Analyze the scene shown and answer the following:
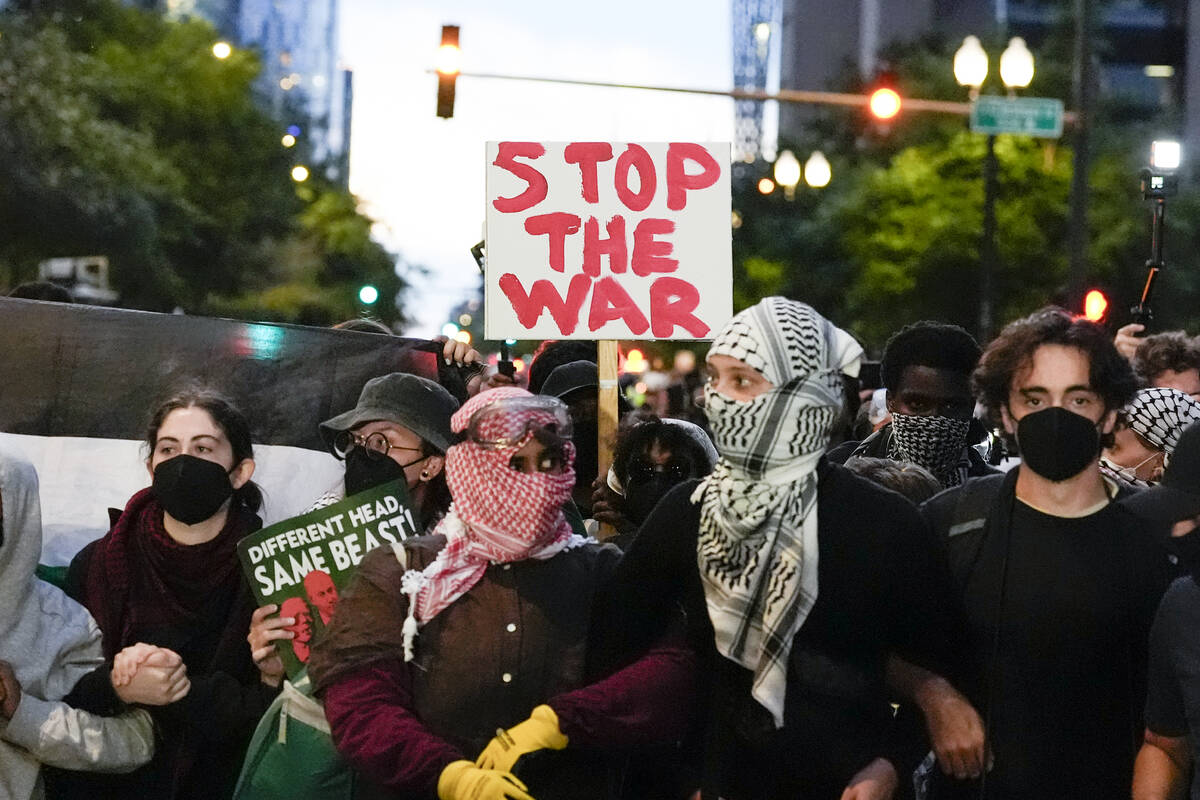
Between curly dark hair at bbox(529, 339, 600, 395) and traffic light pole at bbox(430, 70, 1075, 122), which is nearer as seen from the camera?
curly dark hair at bbox(529, 339, 600, 395)

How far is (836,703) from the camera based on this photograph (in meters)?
3.98

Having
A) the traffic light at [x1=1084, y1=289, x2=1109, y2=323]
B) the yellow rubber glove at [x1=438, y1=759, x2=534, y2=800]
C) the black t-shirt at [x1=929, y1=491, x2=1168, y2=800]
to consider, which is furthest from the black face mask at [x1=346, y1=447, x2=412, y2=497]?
the traffic light at [x1=1084, y1=289, x2=1109, y2=323]

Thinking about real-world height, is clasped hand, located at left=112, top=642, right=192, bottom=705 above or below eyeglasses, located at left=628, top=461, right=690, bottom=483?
below

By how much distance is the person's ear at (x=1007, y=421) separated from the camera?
4340mm

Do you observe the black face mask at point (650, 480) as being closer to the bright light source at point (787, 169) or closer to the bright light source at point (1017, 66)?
the bright light source at point (1017, 66)

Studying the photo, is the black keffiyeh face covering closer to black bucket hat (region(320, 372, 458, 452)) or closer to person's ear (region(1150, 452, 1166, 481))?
person's ear (region(1150, 452, 1166, 481))

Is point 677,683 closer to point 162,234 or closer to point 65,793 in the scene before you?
point 65,793

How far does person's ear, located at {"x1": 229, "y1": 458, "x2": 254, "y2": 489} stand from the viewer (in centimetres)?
530

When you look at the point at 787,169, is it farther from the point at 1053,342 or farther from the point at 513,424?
the point at 513,424

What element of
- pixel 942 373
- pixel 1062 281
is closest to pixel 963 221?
pixel 1062 281

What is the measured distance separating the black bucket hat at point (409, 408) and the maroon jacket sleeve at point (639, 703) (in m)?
1.51

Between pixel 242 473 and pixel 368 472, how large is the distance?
39 centimetres

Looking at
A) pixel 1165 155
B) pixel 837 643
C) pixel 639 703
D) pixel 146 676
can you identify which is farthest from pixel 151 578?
pixel 1165 155

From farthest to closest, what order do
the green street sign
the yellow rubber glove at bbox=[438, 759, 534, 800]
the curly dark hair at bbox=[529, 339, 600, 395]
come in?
1. the green street sign
2. the curly dark hair at bbox=[529, 339, 600, 395]
3. the yellow rubber glove at bbox=[438, 759, 534, 800]
